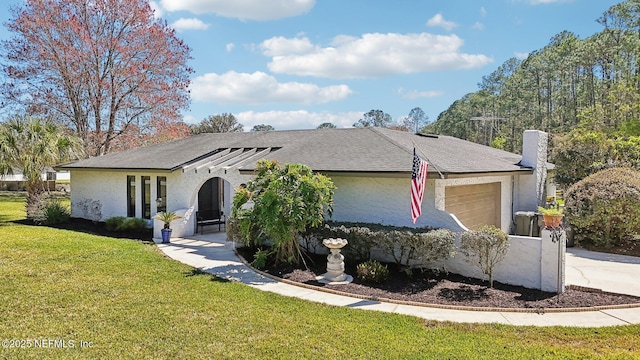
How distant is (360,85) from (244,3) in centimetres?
2146

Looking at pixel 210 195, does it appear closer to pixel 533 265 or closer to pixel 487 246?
pixel 487 246

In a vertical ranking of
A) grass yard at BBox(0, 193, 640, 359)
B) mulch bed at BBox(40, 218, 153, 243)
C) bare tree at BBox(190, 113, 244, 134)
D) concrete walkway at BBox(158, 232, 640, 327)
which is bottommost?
mulch bed at BBox(40, 218, 153, 243)

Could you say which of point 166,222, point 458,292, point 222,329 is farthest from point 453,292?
point 166,222

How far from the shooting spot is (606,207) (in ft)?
41.9

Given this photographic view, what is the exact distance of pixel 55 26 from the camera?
28625 millimetres

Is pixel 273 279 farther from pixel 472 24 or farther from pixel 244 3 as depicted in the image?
pixel 472 24

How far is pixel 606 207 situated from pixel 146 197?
58.0 feet

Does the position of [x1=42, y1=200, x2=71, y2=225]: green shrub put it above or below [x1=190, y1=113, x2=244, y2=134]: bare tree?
below

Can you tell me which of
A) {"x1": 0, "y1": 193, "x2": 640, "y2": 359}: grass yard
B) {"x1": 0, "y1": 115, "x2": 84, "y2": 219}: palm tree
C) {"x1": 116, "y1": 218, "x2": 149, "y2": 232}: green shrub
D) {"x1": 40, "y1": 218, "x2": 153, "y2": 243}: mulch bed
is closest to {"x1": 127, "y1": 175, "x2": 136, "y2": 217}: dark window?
{"x1": 40, "y1": 218, "x2": 153, "y2": 243}: mulch bed

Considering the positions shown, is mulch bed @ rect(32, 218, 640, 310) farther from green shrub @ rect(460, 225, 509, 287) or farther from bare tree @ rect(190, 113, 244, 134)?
bare tree @ rect(190, 113, 244, 134)

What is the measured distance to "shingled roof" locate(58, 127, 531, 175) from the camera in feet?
40.1

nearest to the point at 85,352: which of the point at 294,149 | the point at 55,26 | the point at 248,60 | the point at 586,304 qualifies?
the point at 586,304

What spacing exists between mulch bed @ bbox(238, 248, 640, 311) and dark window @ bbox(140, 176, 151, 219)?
9.83 metres

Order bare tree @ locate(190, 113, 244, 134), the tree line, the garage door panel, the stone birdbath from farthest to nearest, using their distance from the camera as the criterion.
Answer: bare tree @ locate(190, 113, 244, 134) < the tree line < the garage door panel < the stone birdbath
